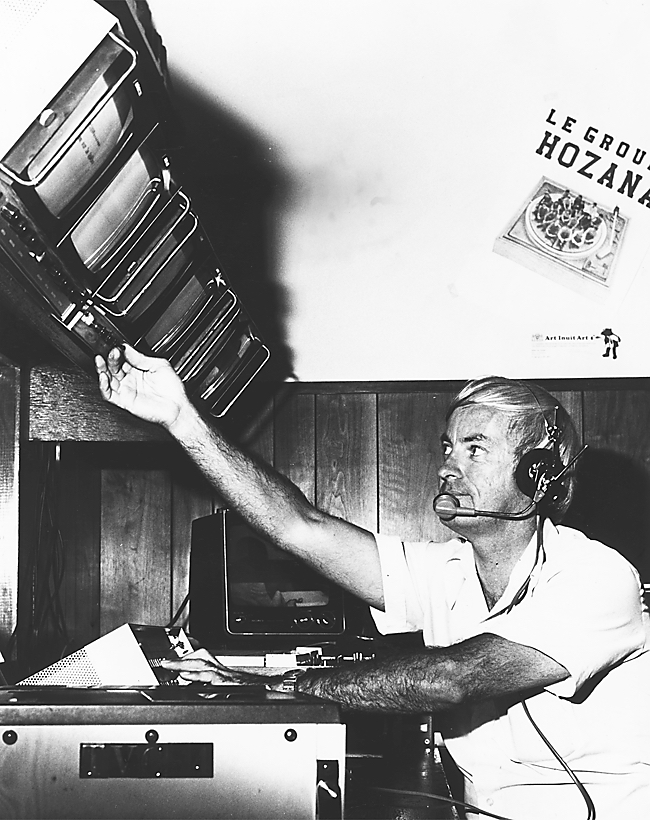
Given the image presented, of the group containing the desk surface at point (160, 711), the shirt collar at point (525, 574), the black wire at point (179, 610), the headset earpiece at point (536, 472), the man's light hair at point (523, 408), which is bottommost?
the desk surface at point (160, 711)

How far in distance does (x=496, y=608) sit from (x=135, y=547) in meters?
1.18

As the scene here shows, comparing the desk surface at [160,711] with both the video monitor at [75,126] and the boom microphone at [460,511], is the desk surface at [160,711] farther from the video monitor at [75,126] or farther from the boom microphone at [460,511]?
the boom microphone at [460,511]

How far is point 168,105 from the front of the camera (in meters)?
1.18

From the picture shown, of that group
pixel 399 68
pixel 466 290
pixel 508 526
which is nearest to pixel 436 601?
pixel 508 526

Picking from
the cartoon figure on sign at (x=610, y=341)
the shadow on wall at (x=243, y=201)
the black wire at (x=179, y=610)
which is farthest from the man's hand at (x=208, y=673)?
the cartoon figure on sign at (x=610, y=341)

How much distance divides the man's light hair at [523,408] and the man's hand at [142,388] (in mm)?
620

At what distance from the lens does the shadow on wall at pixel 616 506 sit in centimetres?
256

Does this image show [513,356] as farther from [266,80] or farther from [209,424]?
[209,424]

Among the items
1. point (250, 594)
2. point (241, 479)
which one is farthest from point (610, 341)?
point (241, 479)

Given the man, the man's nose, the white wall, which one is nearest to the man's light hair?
the man

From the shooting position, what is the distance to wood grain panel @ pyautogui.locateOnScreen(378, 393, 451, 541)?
8.56ft

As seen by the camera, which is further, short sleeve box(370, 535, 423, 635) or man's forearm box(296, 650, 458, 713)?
short sleeve box(370, 535, 423, 635)

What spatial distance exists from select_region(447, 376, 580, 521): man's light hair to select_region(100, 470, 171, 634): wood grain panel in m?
1.05

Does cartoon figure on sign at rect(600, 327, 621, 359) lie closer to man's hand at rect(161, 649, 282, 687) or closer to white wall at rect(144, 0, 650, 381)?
white wall at rect(144, 0, 650, 381)
